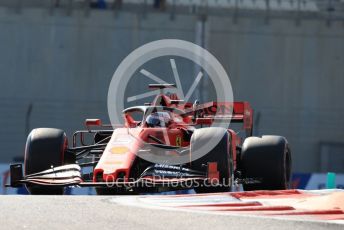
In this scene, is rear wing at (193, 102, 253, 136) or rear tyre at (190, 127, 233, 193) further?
rear wing at (193, 102, 253, 136)

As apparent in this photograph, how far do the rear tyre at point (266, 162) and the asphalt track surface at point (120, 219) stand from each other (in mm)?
4831

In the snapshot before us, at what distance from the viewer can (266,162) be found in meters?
13.0

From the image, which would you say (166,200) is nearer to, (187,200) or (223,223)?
(187,200)

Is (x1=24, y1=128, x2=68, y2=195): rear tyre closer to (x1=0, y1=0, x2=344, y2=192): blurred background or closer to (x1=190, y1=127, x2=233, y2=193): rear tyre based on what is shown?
(x1=190, y1=127, x2=233, y2=193): rear tyre

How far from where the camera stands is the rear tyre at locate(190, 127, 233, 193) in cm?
1205

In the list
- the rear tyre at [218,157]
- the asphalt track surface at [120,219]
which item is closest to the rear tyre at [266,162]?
the rear tyre at [218,157]

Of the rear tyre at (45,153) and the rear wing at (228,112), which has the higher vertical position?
the rear wing at (228,112)

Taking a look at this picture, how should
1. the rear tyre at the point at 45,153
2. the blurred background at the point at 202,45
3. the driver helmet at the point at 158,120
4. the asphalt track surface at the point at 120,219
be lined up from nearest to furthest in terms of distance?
the asphalt track surface at the point at 120,219 → the rear tyre at the point at 45,153 → the driver helmet at the point at 158,120 → the blurred background at the point at 202,45

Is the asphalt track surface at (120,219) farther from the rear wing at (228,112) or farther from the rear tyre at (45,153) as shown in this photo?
the rear wing at (228,112)

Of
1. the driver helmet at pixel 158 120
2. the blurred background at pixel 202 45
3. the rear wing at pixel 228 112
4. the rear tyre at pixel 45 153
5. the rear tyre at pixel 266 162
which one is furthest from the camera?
the blurred background at pixel 202 45

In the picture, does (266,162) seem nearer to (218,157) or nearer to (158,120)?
(218,157)

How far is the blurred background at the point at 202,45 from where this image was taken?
30734 mm

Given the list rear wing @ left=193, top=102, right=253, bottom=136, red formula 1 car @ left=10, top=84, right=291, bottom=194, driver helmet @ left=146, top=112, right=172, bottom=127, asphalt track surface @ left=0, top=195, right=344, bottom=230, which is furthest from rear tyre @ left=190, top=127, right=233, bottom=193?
asphalt track surface @ left=0, top=195, right=344, bottom=230

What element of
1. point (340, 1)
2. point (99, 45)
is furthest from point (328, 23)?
point (99, 45)
